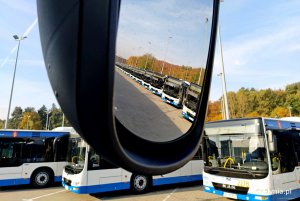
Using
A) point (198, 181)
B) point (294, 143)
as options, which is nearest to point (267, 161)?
point (294, 143)

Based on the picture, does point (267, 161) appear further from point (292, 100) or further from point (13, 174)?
point (292, 100)

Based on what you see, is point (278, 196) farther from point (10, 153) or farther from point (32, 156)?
point (10, 153)

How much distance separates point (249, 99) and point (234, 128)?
2081 inches

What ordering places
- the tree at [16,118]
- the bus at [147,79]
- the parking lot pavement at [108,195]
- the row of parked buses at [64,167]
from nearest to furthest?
the bus at [147,79] → the parking lot pavement at [108,195] → the row of parked buses at [64,167] → the tree at [16,118]

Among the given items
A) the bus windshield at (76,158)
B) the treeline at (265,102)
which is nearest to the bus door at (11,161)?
the bus windshield at (76,158)

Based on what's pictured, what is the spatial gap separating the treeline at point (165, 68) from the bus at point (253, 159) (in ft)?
21.7

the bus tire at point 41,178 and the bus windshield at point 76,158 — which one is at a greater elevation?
the bus windshield at point 76,158

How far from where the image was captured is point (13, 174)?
11.0 m

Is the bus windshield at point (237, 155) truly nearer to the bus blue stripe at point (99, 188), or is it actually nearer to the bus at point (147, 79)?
the bus blue stripe at point (99, 188)

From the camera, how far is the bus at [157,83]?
104 centimetres

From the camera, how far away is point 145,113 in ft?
3.14

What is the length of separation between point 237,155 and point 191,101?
24.8 ft

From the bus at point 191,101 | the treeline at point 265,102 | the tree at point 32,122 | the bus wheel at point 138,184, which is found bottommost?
the bus wheel at point 138,184

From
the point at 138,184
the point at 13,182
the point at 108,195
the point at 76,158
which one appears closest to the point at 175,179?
the point at 138,184
